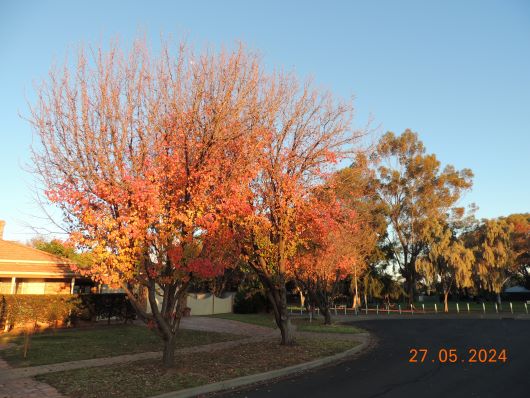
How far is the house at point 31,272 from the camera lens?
69.5 feet

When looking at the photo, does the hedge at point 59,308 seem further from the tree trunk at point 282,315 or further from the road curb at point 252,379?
the road curb at point 252,379

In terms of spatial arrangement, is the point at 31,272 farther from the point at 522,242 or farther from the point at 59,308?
the point at 522,242

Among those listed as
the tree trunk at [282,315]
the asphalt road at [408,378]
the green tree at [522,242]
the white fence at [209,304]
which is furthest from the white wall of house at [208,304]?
the green tree at [522,242]

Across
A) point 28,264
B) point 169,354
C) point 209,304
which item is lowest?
point 169,354

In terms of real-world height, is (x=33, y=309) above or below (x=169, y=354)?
above

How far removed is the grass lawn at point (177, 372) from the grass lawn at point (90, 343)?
232 cm

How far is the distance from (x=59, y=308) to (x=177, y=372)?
12265 millimetres

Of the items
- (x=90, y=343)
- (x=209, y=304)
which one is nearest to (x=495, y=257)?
(x=209, y=304)

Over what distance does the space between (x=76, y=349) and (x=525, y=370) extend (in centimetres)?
1385

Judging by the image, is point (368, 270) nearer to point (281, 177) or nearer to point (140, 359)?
point (281, 177)

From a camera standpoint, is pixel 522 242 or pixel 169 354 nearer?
pixel 169 354
